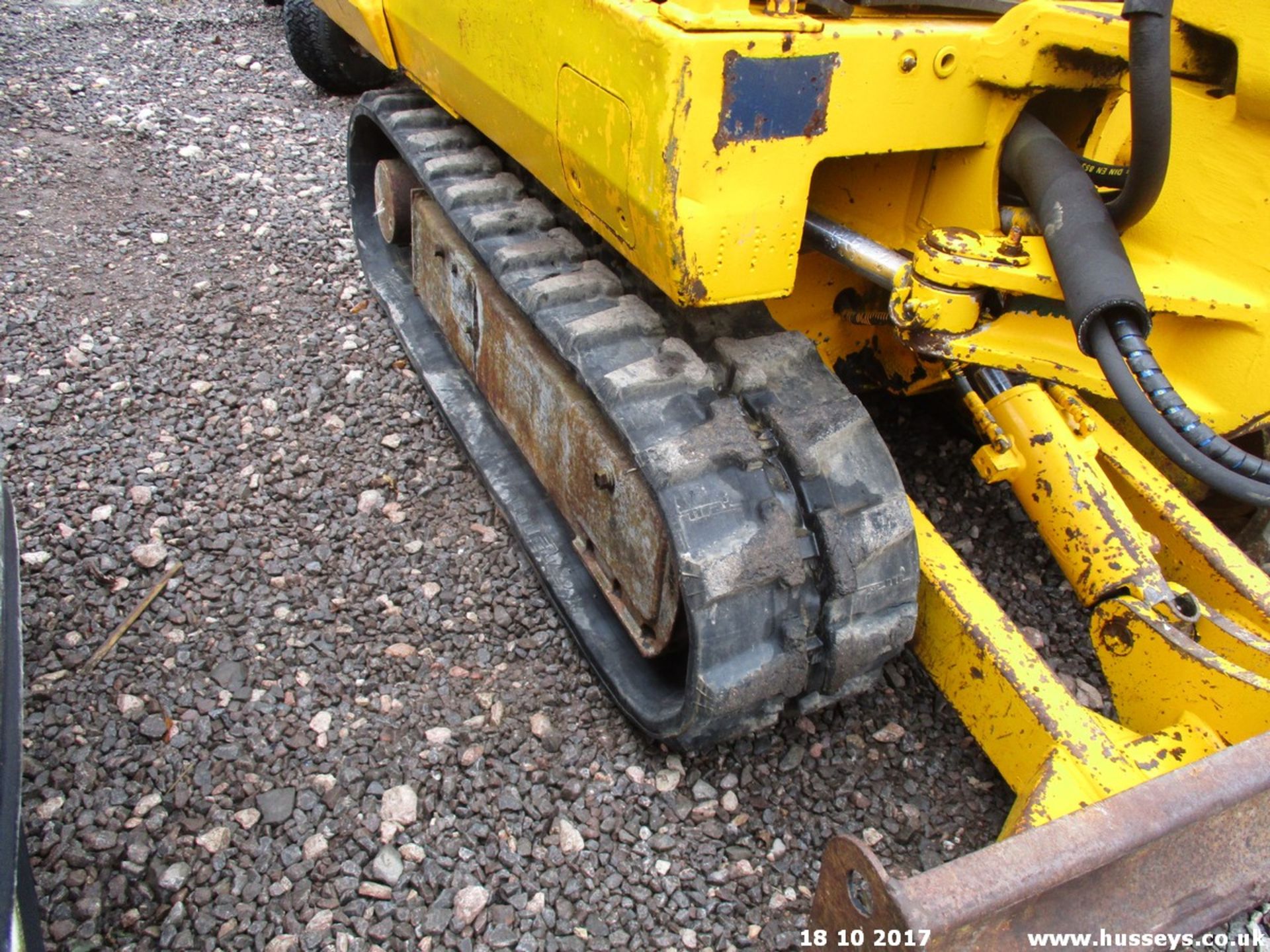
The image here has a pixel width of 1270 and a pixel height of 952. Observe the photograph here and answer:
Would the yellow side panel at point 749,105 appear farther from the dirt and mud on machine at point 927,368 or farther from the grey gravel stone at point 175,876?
the grey gravel stone at point 175,876

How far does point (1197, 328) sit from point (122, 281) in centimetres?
397

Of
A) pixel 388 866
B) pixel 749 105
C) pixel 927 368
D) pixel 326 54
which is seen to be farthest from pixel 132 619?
pixel 326 54

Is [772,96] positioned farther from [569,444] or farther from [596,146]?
[569,444]

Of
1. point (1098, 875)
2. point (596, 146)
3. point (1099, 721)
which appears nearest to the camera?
point (1098, 875)

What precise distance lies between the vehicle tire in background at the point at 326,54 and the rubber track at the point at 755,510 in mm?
4302

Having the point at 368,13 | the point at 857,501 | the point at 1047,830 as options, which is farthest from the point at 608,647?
the point at 368,13

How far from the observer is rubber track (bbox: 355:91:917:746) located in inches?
74.8

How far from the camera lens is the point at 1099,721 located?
2.00m

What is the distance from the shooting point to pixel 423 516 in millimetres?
3037

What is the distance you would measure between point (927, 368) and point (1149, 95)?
110 centimetres

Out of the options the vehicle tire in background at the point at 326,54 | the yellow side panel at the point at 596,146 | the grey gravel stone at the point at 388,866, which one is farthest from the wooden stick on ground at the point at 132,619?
the vehicle tire in background at the point at 326,54

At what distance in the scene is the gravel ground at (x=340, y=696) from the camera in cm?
206

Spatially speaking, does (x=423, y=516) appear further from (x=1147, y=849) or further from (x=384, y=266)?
(x=1147, y=849)

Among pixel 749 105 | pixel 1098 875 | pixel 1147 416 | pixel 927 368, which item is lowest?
pixel 1098 875
